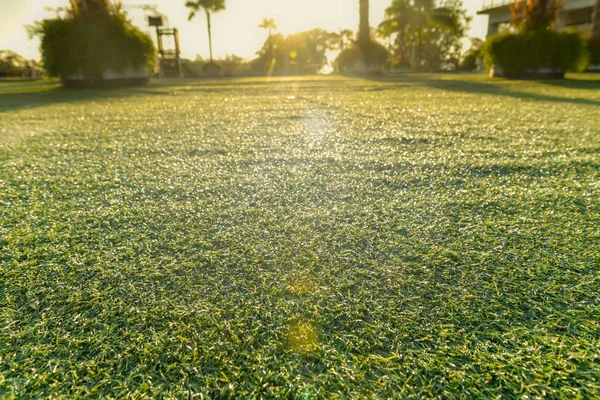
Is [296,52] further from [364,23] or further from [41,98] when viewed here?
[41,98]

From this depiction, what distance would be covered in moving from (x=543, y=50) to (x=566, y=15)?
48.6 feet

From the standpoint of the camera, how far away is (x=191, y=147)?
7.58ft

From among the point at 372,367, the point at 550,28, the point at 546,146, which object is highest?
the point at 550,28

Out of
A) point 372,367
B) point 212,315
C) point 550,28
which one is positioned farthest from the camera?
point 550,28

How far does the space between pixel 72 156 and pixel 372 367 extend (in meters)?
2.25

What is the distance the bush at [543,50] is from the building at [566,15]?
9449 mm

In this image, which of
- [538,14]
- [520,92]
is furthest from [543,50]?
[520,92]

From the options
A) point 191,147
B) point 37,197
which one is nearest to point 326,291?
point 37,197

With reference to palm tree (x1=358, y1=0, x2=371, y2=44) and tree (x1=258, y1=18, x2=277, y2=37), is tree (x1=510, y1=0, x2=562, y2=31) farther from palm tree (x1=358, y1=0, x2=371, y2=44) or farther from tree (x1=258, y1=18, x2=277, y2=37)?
tree (x1=258, y1=18, x2=277, y2=37)

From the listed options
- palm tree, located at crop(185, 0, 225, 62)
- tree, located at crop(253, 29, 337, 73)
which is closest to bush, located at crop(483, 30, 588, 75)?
tree, located at crop(253, 29, 337, 73)

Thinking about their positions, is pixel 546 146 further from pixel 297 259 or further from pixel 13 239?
pixel 13 239

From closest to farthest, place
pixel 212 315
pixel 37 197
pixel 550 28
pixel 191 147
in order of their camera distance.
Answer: pixel 212 315
pixel 37 197
pixel 191 147
pixel 550 28

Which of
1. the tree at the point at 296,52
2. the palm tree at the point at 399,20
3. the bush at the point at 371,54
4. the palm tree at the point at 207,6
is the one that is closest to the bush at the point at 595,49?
the bush at the point at 371,54

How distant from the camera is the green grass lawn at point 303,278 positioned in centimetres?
56
